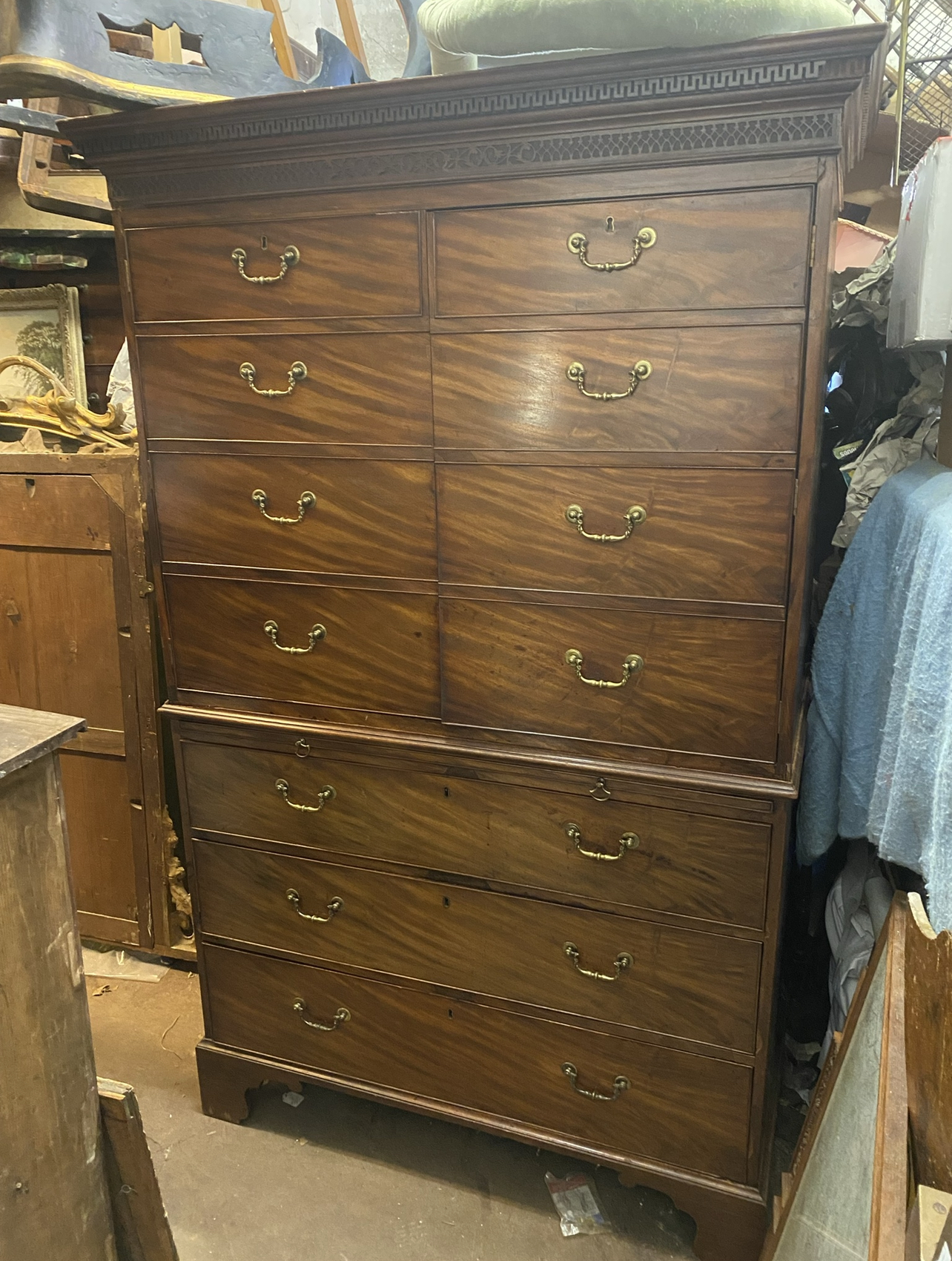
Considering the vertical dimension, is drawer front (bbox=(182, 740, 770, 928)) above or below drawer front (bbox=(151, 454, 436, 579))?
below

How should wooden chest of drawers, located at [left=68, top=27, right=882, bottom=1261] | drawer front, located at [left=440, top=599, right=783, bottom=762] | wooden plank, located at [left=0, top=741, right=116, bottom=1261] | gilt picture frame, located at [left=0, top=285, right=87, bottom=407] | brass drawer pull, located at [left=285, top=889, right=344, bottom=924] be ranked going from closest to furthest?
wooden plank, located at [left=0, top=741, right=116, bottom=1261] < wooden chest of drawers, located at [left=68, top=27, right=882, bottom=1261] < drawer front, located at [left=440, top=599, right=783, bottom=762] < brass drawer pull, located at [left=285, top=889, right=344, bottom=924] < gilt picture frame, located at [left=0, top=285, right=87, bottom=407]

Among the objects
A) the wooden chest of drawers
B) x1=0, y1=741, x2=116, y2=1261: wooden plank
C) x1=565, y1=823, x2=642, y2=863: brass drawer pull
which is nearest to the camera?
x1=0, y1=741, x2=116, y2=1261: wooden plank

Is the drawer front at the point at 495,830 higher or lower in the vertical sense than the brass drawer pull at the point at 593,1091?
higher

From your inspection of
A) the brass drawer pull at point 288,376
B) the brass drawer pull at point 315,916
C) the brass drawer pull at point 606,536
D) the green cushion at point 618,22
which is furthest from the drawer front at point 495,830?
the green cushion at point 618,22

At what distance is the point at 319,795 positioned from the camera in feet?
5.41

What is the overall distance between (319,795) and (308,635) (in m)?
0.29

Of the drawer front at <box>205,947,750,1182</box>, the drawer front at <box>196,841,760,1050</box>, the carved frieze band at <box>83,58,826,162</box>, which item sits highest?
the carved frieze band at <box>83,58,826,162</box>

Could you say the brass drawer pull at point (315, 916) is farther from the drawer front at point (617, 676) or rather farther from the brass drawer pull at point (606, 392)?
the brass drawer pull at point (606, 392)

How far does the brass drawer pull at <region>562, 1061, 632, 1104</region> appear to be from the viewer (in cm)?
156

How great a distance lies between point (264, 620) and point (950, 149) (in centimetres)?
122

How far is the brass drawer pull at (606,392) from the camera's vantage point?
4.15ft

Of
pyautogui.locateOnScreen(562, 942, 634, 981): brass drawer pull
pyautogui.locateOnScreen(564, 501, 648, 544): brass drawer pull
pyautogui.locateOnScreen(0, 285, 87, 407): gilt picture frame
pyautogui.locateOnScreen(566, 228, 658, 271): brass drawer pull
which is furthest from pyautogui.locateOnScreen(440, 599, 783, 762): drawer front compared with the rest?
pyautogui.locateOnScreen(0, 285, 87, 407): gilt picture frame

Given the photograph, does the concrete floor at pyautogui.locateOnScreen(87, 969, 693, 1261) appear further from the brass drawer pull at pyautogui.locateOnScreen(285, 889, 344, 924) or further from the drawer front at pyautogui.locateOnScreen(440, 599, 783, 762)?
the drawer front at pyautogui.locateOnScreen(440, 599, 783, 762)

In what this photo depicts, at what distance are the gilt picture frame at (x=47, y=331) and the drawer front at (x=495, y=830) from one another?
1.25 meters
